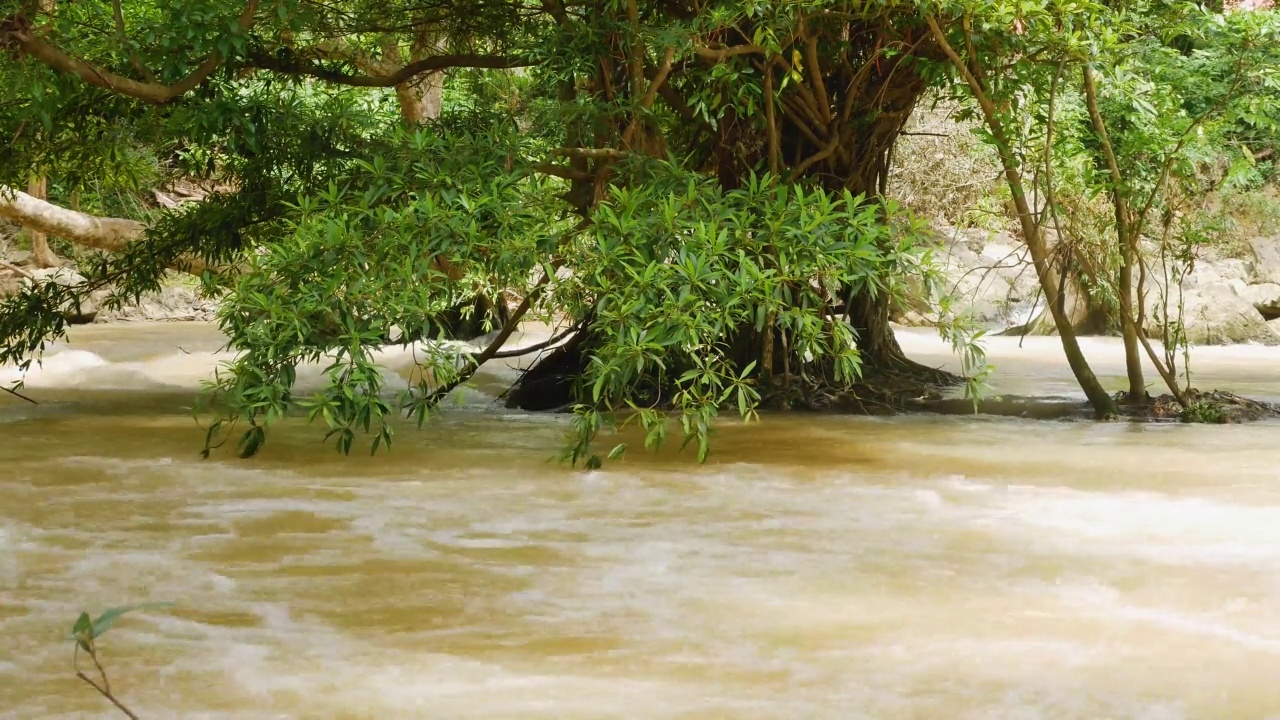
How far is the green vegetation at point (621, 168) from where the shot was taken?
5.41 m

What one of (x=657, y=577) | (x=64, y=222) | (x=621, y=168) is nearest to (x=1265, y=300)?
(x=621, y=168)

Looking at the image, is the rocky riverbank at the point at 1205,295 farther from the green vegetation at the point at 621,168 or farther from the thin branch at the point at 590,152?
the thin branch at the point at 590,152

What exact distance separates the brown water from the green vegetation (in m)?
0.41

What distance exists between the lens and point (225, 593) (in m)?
3.60

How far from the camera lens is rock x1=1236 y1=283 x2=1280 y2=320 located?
1435 cm

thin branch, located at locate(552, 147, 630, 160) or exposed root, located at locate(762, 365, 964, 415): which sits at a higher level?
thin branch, located at locate(552, 147, 630, 160)

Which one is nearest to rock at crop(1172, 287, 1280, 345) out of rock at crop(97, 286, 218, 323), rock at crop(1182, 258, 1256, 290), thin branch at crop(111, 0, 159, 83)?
rock at crop(1182, 258, 1256, 290)

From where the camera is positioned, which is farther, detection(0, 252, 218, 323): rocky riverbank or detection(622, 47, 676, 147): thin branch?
detection(0, 252, 218, 323): rocky riverbank

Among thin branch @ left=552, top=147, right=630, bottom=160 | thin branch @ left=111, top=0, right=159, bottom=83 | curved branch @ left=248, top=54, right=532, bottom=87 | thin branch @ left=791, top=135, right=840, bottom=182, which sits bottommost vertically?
thin branch @ left=552, top=147, right=630, bottom=160

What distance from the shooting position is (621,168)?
21.2 feet

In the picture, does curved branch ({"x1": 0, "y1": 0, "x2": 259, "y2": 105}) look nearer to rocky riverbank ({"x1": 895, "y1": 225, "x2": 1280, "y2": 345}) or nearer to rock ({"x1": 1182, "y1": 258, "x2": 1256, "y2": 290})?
rocky riverbank ({"x1": 895, "y1": 225, "x2": 1280, "y2": 345})

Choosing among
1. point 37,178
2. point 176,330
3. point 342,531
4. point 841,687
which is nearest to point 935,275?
point 342,531

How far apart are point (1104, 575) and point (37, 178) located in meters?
6.20

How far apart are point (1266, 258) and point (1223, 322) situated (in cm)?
274
